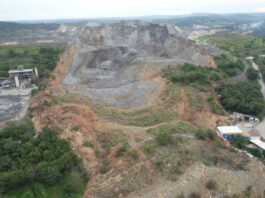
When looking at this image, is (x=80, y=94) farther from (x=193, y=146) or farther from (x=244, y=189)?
(x=244, y=189)

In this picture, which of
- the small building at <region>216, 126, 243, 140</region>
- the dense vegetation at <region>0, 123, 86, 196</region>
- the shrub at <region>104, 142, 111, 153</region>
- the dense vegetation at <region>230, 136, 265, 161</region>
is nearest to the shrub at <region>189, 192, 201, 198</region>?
the shrub at <region>104, 142, 111, 153</region>

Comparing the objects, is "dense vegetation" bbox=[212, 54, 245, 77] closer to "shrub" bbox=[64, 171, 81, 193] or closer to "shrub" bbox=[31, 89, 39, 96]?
"shrub" bbox=[31, 89, 39, 96]

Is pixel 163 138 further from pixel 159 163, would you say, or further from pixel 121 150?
pixel 121 150

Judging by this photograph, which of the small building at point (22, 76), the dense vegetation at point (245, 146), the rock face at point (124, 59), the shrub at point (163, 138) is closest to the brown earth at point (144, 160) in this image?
the shrub at point (163, 138)

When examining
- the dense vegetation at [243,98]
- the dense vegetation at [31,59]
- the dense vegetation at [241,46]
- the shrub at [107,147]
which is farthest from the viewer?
the dense vegetation at [241,46]

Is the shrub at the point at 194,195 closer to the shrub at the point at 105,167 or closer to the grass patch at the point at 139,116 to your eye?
the shrub at the point at 105,167

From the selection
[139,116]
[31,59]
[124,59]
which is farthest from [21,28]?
[139,116]
